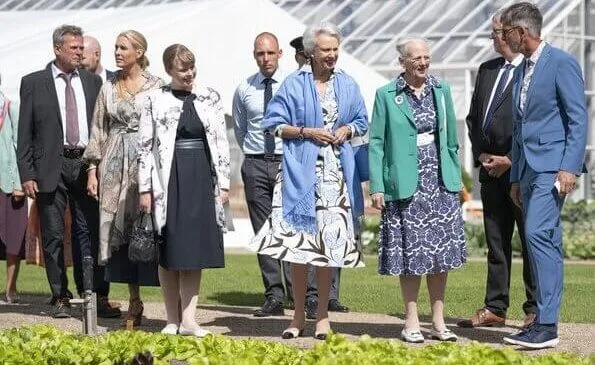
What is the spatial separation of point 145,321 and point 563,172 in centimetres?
325

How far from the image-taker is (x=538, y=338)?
7.94 metres

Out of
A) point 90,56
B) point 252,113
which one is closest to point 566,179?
point 252,113

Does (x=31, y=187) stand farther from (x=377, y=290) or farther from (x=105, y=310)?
(x=377, y=290)

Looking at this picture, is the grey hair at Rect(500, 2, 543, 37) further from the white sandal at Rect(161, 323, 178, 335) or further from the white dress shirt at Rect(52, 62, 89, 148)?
the white dress shirt at Rect(52, 62, 89, 148)

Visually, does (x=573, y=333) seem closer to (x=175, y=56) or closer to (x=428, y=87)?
(x=428, y=87)

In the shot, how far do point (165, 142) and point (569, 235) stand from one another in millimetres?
11923

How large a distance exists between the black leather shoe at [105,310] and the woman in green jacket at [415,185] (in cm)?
233

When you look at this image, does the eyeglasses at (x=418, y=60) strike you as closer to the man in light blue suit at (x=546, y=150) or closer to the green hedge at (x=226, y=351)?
the man in light blue suit at (x=546, y=150)

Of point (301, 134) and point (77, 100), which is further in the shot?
point (77, 100)

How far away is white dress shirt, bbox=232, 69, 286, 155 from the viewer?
35.7 ft

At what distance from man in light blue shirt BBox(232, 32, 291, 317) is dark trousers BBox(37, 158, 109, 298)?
1.16m

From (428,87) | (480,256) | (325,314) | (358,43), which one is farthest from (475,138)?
(358,43)

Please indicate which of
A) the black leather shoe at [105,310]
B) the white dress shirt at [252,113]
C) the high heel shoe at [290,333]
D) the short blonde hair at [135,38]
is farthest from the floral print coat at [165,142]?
the white dress shirt at [252,113]

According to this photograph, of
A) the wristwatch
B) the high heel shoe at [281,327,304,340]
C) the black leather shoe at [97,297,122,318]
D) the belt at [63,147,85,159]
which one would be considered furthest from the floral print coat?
the black leather shoe at [97,297,122,318]
